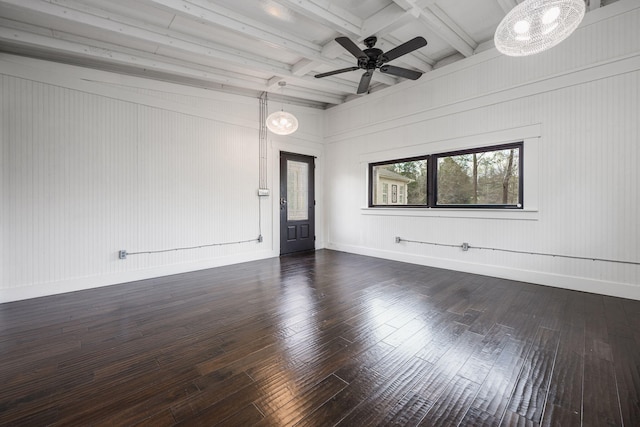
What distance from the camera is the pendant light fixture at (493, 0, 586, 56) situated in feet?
6.57

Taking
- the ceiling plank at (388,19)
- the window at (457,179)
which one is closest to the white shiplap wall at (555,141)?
the window at (457,179)

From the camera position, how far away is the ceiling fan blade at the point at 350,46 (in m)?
2.99

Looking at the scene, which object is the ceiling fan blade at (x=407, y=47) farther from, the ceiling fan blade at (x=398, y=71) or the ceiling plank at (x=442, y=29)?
the ceiling plank at (x=442, y=29)

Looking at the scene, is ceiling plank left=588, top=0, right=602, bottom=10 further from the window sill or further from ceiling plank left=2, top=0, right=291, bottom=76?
Answer: ceiling plank left=2, top=0, right=291, bottom=76

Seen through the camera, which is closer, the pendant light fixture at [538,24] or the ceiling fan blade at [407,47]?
the pendant light fixture at [538,24]

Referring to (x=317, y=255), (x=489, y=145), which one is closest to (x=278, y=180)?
(x=317, y=255)

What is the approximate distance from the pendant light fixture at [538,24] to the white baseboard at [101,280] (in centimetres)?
495

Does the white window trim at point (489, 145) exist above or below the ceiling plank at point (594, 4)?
below

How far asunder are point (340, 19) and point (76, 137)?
3762 mm

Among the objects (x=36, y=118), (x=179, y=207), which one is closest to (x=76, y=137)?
(x=36, y=118)

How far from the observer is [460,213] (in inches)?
177

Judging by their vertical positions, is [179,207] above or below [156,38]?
below

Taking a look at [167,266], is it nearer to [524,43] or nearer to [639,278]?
[524,43]

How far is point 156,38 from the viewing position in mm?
3307
